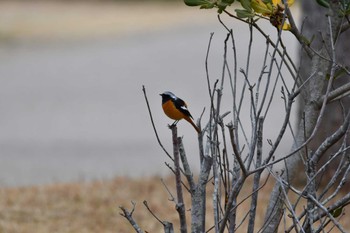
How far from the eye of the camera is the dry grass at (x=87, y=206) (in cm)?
629

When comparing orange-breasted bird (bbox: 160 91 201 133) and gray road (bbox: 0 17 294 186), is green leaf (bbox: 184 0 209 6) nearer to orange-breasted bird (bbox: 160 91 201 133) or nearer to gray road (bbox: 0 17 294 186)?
orange-breasted bird (bbox: 160 91 201 133)

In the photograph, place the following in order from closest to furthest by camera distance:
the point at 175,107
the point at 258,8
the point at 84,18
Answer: the point at 258,8 → the point at 175,107 → the point at 84,18

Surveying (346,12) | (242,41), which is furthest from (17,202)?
(242,41)

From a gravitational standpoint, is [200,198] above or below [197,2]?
below

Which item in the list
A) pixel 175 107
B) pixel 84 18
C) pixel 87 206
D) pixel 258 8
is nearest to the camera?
pixel 258 8

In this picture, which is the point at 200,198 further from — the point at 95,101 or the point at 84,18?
the point at 84,18

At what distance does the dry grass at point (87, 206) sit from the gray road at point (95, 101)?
3.38ft

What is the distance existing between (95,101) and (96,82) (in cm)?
166

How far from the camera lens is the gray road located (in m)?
10.1

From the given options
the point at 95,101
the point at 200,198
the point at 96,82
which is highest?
the point at 96,82

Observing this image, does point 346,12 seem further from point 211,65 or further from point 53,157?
point 211,65

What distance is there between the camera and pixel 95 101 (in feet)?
45.7

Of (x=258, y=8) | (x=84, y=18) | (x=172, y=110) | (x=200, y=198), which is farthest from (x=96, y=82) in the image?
(x=258, y=8)

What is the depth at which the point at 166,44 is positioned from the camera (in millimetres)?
20188
